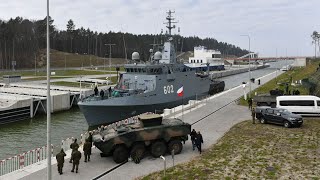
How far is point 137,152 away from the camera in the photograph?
672 inches

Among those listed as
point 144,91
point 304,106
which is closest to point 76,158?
point 144,91

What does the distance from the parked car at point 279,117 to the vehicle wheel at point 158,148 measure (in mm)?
11245

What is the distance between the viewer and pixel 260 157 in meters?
17.5

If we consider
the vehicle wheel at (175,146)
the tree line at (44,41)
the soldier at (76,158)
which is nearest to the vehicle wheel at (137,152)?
the vehicle wheel at (175,146)

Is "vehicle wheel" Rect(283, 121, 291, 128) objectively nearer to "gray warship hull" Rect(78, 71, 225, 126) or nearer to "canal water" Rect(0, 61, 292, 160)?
"gray warship hull" Rect(78, 71, 225, 126)

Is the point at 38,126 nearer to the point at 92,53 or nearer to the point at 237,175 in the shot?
the point at 237,175

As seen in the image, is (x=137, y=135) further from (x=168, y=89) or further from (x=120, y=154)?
(x=168, y=89)

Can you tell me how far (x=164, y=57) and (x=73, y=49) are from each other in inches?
4476

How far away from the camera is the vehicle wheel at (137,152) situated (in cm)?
1686

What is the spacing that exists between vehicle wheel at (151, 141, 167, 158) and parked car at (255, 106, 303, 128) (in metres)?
11.2

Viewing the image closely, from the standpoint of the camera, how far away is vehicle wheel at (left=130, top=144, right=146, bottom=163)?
16.9 meters

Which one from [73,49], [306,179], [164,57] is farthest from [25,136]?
[73,49]

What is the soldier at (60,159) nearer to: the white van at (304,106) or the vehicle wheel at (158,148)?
the vehicle wheel at (158,148)

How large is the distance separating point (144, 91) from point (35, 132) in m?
11.1
